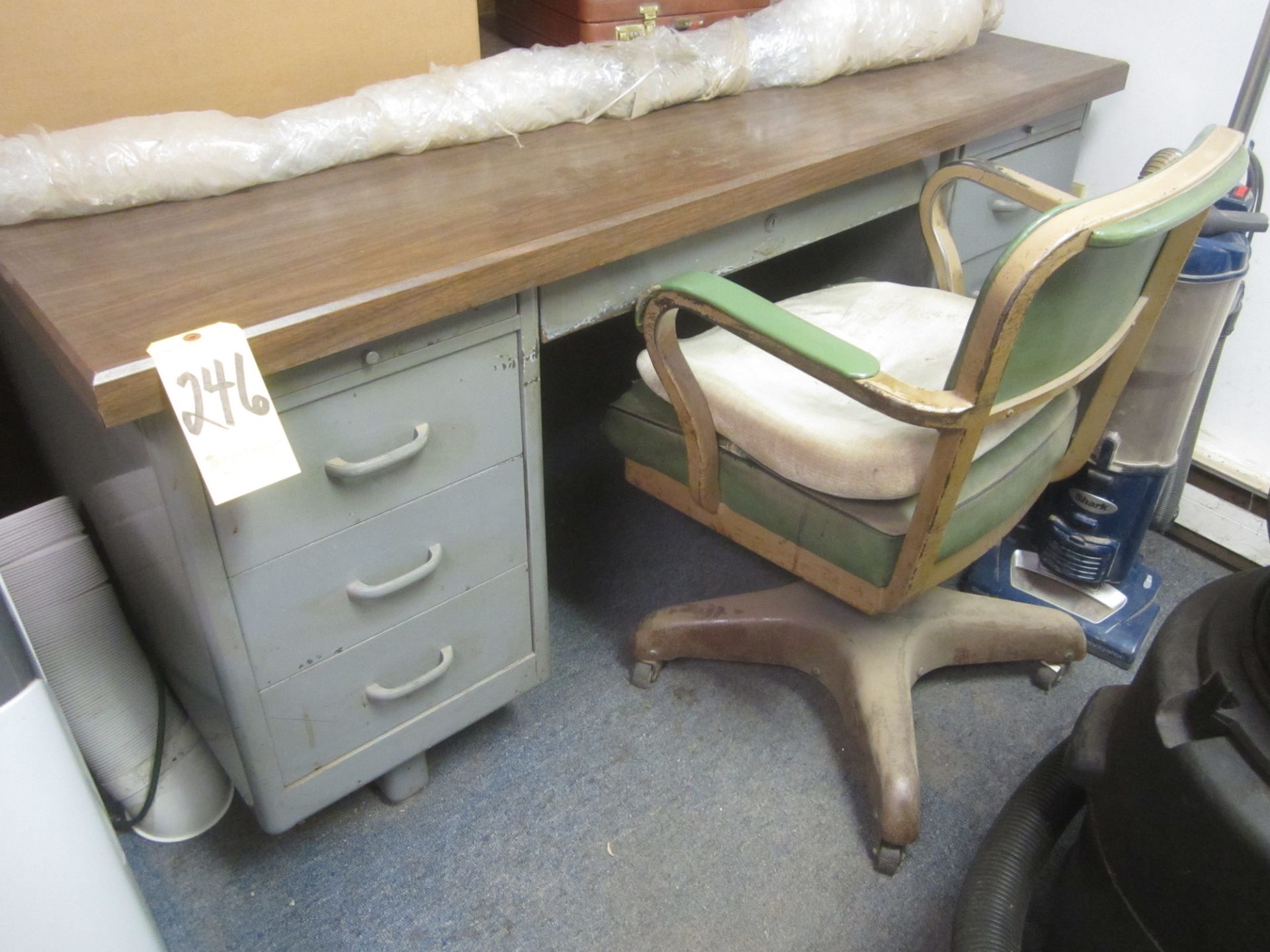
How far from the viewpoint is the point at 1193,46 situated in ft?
4.92

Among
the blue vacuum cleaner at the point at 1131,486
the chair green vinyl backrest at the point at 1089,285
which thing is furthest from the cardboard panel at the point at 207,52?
the blue vacuum cleaner at the point at 1131,486

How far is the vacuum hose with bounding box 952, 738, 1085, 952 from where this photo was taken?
3.39 feet

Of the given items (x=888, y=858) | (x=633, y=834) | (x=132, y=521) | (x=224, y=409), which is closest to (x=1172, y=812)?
(x=888, y=858)

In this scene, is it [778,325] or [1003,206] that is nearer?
[778,325]

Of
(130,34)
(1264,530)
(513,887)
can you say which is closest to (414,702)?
(513,887)

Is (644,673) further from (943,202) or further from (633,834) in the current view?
(943,202)

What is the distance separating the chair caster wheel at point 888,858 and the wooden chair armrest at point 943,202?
0.74 metres

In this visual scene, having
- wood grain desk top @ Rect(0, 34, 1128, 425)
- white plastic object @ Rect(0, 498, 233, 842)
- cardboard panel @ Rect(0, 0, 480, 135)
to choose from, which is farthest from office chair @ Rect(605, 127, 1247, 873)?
white plastic object @ Rect(0, 498, 233, 842)

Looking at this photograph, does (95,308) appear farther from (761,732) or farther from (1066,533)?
(1066,533)

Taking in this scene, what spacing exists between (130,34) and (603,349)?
1.18 metres

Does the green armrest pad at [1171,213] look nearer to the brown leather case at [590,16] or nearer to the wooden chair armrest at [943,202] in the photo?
the wooden chair armrest at [943,202]

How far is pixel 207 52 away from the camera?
3.35 ft

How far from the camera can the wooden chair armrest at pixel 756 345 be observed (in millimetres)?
850

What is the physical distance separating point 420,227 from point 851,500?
517mm
